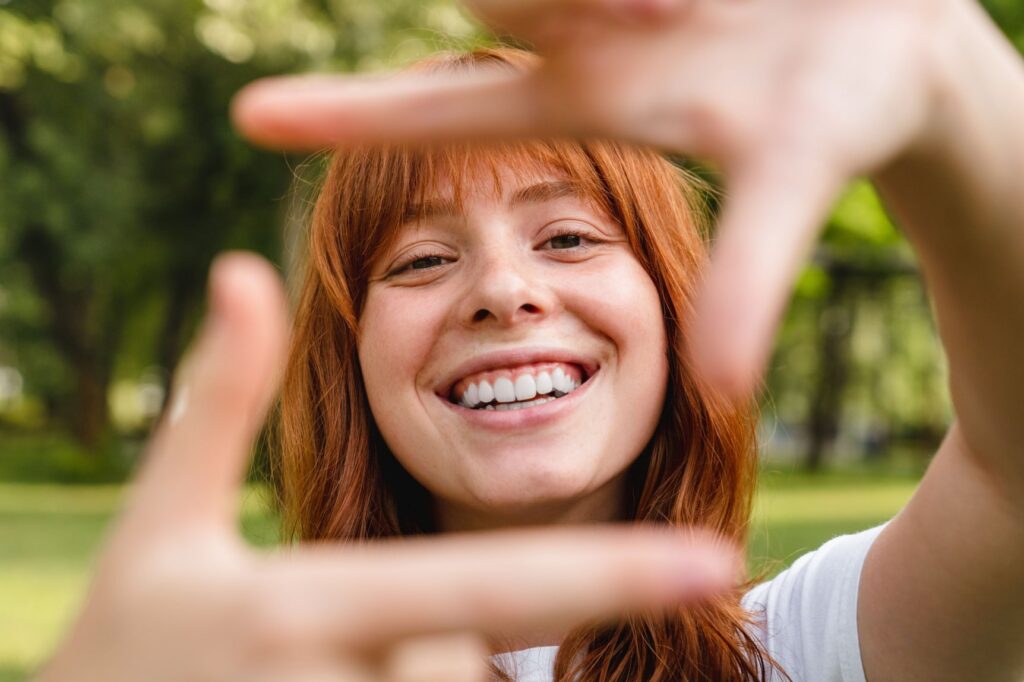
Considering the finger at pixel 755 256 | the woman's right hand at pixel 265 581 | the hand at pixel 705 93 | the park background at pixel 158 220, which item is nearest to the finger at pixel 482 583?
the woman's right hand at pixel 265 581

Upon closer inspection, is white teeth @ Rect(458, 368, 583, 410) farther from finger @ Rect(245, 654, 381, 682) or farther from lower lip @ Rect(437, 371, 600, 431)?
finger @ Rect(245, 654, 381, 682)

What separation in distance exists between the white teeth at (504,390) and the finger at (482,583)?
109 cm

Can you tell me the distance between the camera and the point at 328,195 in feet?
7.95

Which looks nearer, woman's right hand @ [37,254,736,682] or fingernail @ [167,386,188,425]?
woman's right hand @ [37,254,736,682]

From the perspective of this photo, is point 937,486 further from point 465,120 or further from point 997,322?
point 465,120

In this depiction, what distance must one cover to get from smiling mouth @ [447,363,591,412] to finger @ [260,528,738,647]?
3.59 ft

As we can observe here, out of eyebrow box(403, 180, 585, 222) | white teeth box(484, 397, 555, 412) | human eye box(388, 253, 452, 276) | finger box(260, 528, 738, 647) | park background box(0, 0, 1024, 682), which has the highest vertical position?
park background box(0, 0, 1024, 682)

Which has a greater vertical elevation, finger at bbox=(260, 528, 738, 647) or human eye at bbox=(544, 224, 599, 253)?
human eye at bbox=(544, 224, 599, 253)

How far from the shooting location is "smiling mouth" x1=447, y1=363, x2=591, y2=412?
194 cm

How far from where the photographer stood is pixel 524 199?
2.05 m

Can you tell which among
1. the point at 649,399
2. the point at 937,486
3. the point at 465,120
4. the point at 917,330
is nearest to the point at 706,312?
the point at 465,120

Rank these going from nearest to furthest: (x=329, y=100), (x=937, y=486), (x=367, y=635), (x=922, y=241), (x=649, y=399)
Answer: (x=367, y=635)
(x=329, y=100)
(x=922, y=241)
(x=937, y=486)
(x=649, y=399)

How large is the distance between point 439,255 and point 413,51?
15.6 m

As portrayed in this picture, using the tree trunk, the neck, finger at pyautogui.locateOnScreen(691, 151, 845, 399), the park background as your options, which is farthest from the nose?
the tree trunk
